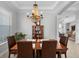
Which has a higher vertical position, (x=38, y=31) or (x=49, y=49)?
(x=38, y=31)

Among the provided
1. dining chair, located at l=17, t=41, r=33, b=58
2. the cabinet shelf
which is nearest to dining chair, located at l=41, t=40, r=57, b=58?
dining chair, located at l=17, t=41, r=33, b=58

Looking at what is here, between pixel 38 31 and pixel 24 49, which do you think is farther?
pixel 38 31

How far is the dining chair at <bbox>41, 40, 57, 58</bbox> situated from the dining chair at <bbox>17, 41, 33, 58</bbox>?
1.18ft

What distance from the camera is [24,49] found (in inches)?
136

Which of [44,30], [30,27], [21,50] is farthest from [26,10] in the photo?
[21,50]

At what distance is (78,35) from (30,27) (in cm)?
351

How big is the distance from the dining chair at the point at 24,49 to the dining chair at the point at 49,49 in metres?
0.36

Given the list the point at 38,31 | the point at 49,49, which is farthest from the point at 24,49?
the point at 38,31

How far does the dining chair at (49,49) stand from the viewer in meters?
3.40

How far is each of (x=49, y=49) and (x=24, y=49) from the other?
0.69 m

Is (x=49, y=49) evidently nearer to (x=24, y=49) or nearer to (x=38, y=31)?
(x=24, y=49)

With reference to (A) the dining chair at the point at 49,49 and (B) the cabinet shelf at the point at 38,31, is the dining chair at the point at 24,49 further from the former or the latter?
(B) the cabinet shelf at the point at 38,31

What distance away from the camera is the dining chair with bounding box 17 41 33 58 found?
3.40m

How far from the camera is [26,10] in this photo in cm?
883
